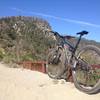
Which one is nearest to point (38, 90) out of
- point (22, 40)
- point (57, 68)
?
point (57, 68)

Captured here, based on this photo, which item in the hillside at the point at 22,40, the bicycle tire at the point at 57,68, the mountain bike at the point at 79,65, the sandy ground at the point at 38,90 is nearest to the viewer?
the sandy ground at the point at 38,90

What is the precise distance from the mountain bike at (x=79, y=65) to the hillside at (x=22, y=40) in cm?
254

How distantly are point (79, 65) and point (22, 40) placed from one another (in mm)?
7477

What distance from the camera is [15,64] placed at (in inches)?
410

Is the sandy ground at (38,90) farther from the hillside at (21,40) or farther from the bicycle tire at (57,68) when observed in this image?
the hillside at (21,40)

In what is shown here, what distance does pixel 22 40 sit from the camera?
44.7 feet

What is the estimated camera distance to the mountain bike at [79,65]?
5952mm

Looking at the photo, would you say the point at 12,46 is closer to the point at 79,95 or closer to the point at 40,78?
the point at 40,78

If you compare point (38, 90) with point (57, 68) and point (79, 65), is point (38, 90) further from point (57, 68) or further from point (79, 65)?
point (57, 68)

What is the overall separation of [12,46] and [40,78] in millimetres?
6821

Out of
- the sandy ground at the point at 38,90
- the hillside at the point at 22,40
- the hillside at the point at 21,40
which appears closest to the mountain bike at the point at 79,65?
the sandy ground at the point at 38,90

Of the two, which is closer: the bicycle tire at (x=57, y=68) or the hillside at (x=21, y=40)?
the bicycle tire at (x=57, y=68)

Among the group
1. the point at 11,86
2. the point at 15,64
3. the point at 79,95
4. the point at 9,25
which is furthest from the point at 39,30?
the point at 79,95

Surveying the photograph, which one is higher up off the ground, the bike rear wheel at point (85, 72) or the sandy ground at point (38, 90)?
the bike rear wheel at point (85, 72)
